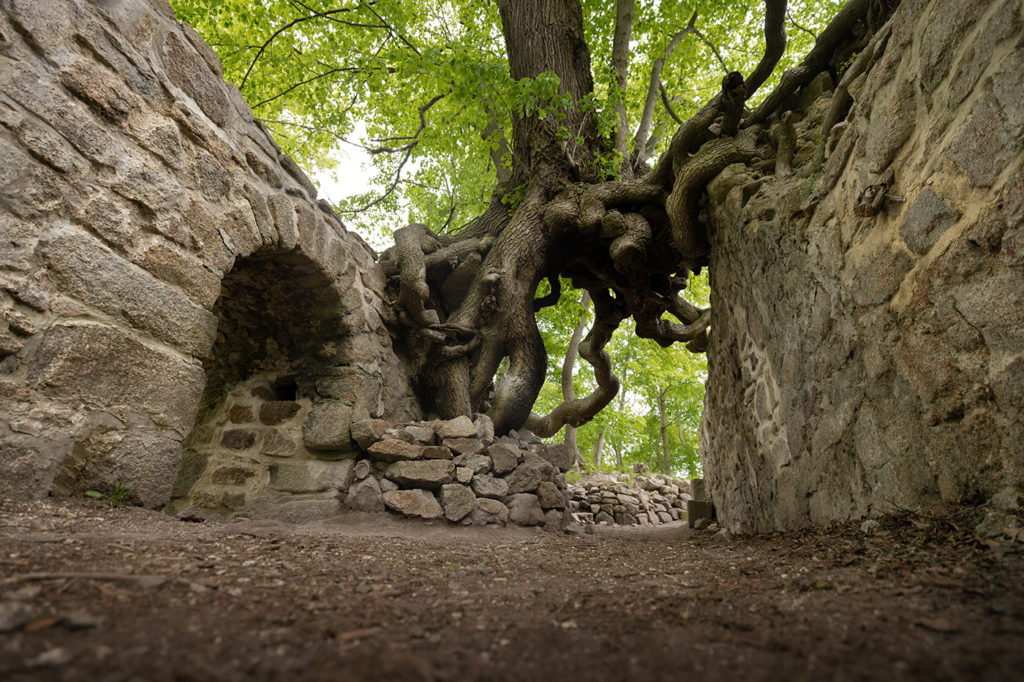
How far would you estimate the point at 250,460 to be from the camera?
138 inches

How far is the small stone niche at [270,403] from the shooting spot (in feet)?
10.9

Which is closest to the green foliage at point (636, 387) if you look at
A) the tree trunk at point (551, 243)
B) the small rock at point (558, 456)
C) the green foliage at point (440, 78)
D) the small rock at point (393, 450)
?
the green foliage at point (440, 78)

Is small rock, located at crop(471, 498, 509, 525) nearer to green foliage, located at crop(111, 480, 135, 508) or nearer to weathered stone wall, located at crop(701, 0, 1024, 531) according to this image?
weathered stone wall, located at crop(701, 0, 1024, 531)

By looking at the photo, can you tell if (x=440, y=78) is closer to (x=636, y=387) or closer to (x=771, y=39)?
(x=771, y=39)

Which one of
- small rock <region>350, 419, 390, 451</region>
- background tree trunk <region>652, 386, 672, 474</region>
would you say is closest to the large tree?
small rock <region>350, 419, 390, 451</region>

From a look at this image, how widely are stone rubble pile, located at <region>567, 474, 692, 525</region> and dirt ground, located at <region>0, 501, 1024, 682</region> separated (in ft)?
14.9

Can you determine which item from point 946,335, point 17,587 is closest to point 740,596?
point 946,335

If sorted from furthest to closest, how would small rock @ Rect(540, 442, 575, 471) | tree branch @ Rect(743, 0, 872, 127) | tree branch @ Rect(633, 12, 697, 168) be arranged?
tree branch @ Rect(633, 12, 697, 168), small rock @ Rect(540, 442, 575, 471), tree branch @ Rect(743, 0, 872, 127)

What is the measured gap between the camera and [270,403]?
3729 millimetres

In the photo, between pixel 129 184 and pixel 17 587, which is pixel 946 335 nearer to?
pixel 17 587

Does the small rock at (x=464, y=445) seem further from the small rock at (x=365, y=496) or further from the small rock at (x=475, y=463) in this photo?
the small rock at (x=365, y=496)

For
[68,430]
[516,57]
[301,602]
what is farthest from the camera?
[516,57]

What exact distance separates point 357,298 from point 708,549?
10.3ft

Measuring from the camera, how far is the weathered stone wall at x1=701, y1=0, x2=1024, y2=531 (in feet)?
4.40
